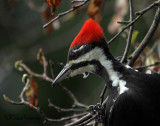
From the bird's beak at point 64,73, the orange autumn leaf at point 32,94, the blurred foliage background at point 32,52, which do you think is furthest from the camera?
the blurred foliage background at point 32,52

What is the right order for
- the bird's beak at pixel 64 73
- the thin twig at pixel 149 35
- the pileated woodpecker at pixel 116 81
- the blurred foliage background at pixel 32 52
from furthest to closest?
the blurred foliage background at pixel 32 52
the thin twig at pixel 149 35
the bird's beak at pixel 64 73
the pileated woodpecker at pixel 116 81

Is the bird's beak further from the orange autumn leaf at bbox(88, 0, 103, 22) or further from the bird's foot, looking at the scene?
the orange autumn leaf at bbox(88, 0, 103, 22)

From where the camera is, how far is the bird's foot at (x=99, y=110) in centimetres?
297

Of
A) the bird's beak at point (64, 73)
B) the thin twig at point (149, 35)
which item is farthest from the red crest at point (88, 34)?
the thin twig at point (149, 35)

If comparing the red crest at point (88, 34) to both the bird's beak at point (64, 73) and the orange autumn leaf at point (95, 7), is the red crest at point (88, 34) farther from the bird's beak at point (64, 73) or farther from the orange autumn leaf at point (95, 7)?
the orange autumn leaf at point (95, 7)

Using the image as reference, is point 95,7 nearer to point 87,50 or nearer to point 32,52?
point 87,50

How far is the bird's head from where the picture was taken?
9.87ft

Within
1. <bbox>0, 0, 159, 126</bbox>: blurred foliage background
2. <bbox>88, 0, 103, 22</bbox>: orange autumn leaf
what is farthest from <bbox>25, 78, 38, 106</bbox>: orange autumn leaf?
<bbox>0, 0, 159, 126</bbox>: blurred foliage background

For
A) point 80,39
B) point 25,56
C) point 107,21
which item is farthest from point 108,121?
point 107,21

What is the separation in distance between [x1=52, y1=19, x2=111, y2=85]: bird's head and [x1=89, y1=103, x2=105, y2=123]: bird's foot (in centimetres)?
35

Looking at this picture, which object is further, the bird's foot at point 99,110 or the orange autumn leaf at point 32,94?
the orange autumn leaf at point 32,94

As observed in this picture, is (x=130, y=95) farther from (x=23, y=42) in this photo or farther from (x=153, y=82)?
(x=23, y=42)

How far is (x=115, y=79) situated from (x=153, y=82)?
0.34m

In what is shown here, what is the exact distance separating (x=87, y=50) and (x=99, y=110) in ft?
1.80
